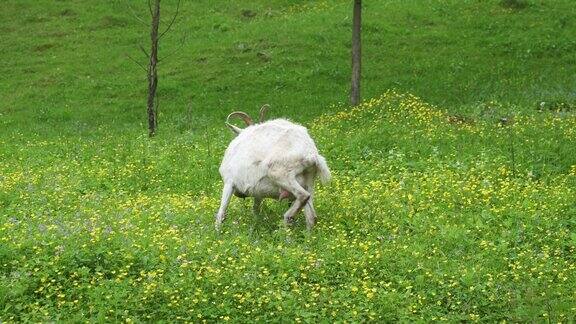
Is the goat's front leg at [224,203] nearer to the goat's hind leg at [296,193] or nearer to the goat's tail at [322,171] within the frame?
the goat's hind leg at [296,193]

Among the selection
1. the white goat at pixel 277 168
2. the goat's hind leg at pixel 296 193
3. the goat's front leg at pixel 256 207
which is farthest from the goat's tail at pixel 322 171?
the goat's front leg at pixel 256 207

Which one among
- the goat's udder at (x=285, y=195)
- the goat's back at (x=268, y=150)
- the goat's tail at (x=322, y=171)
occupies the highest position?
the goat's back at (x=268, y=150)

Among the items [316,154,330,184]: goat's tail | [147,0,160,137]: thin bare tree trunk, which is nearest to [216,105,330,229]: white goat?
[316,154,330,184]: goat's tail

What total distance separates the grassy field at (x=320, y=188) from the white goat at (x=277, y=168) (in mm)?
472

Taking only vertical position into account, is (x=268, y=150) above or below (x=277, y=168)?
above

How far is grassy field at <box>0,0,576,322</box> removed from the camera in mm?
8453

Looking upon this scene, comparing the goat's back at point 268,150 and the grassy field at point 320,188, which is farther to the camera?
the goat's back at point 268,150

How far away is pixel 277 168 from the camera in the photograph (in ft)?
34.3

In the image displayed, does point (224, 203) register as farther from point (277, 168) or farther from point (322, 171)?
point (322, 171)

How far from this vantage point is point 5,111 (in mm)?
27047

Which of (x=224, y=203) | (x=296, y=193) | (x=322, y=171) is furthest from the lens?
(x=224, y=203)

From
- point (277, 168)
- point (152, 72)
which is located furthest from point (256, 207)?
point (152, 72)

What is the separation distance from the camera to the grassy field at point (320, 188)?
8.45m

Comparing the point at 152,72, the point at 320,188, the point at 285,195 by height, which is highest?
the point at 285,195
